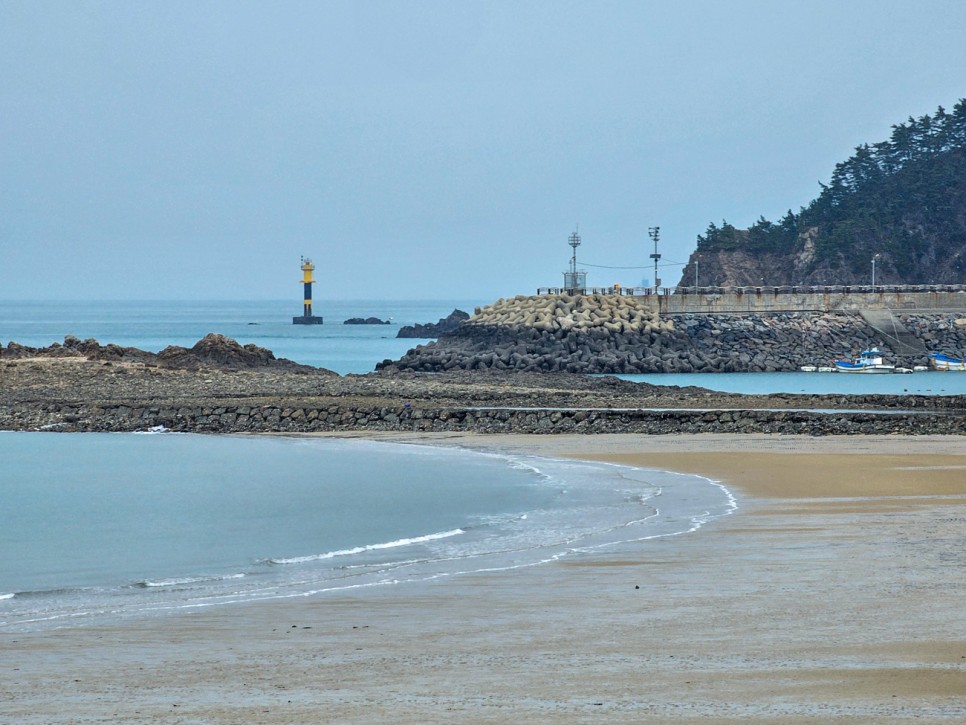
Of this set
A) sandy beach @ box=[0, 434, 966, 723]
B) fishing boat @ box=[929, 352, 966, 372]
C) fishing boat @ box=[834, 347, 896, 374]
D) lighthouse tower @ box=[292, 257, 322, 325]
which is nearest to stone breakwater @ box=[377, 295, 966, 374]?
fishing boat @ box=[929, 352, 966, 372]

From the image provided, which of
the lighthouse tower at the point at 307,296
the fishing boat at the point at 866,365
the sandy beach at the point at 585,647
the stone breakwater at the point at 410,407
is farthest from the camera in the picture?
the lighthouse tower at the point at 307,296

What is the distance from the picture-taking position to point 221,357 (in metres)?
44.5

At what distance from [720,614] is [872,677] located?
1.95m

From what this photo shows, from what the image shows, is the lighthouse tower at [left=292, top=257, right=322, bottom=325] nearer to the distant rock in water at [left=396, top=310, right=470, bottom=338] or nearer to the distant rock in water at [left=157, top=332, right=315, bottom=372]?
the distant rock in water at [left=396, top=310, right=470, bottom=338]

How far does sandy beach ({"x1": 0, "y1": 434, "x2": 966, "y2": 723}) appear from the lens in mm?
6547

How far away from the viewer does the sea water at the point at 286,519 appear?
36.2 feet

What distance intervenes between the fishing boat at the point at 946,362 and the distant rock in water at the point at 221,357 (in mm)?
30072

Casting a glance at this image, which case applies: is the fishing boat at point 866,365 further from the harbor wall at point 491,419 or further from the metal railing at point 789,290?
the harbor wall at point 491,419

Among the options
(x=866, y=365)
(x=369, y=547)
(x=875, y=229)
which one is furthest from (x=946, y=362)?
(x=369, y=547)

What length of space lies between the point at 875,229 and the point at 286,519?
9184cm

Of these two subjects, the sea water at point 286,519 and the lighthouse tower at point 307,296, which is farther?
the lighthouse tower at point 307,296

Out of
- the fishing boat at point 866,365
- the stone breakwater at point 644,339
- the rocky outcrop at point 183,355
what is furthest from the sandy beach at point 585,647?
the fishing boat at point 866,365

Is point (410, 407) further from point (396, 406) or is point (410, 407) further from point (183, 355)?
point (183, 355)

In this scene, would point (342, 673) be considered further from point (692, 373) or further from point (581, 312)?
point (581, 312)
